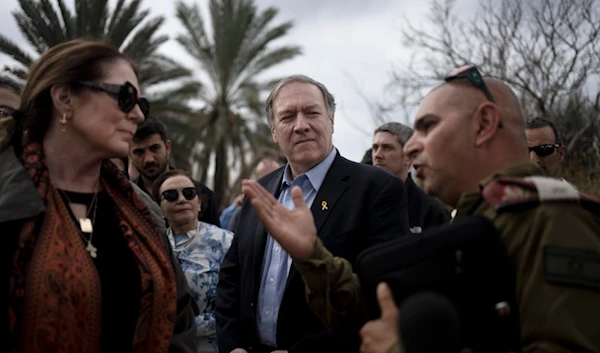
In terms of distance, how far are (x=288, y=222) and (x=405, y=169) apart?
11.6 feet

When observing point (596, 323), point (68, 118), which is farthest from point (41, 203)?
point (596, 323)

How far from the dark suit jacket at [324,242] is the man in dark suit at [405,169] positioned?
1832 millimetres

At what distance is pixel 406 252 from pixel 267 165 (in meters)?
5.89

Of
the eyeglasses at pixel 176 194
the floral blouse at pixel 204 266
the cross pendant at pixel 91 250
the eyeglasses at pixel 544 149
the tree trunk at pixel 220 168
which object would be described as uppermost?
the eyeglasses at pixel 544 149

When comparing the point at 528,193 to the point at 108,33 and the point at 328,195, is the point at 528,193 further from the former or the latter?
the point at 108,33

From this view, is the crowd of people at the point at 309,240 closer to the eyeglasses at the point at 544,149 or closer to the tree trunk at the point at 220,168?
the eyeglasses at the point at 544,149

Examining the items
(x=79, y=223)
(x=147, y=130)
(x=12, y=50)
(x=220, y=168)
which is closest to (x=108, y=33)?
(x=12, y=50)

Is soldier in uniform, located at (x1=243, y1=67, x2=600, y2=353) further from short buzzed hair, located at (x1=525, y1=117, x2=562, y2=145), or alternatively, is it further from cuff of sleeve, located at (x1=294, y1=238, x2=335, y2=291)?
short buzzed hair, located at (x1=525, y1=117, x2=562, y2=145)

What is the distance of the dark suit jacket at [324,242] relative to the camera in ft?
10.8

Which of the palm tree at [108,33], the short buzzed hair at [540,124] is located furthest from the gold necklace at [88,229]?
the palm tree at [108,33]

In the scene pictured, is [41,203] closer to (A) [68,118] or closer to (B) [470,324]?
(A) [68,118]

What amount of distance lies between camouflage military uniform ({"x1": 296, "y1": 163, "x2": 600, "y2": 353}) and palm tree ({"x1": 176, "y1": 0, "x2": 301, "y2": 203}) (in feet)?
54.0

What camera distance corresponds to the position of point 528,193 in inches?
79.2

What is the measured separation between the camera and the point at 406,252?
2061mm
